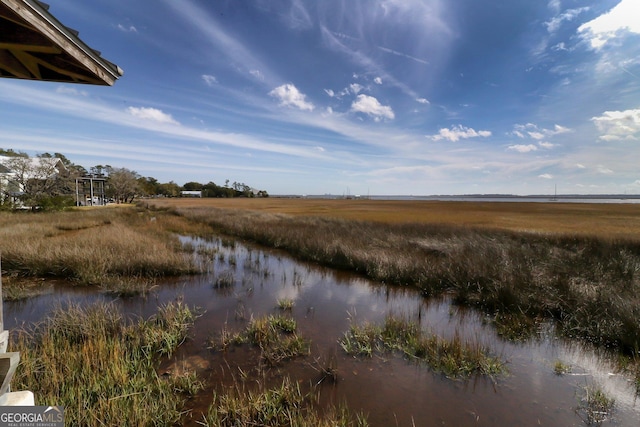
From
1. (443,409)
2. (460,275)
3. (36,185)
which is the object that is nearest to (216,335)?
(443,409)

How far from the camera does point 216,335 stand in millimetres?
5758

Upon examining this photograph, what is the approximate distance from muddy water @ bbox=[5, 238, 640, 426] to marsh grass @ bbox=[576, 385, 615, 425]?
63 mm

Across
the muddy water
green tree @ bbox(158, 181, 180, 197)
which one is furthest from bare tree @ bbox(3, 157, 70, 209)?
green tree @ bbox(158, 181, 180, 197)

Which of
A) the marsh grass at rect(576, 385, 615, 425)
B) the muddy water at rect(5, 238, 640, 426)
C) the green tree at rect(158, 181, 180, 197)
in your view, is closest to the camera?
the marsh grass at rect(576, 385, 615, 425)

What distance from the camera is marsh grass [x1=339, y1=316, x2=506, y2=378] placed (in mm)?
4688

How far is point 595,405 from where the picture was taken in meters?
3.79

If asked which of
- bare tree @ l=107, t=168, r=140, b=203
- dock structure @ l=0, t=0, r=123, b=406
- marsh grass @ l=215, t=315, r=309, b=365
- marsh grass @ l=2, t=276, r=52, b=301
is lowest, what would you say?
marsh grass @ l=215, t=315, r=309, b=365

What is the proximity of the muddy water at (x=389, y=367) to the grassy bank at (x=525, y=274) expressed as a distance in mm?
817

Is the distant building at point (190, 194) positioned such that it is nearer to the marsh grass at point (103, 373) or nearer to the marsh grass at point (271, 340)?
the marsh grass at point (103, 373)

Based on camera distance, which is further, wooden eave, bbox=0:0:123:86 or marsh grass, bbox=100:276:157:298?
marsh grass, bbox=100:276:157:298

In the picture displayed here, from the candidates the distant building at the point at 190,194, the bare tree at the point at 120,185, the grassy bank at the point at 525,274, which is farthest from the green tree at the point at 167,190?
the grassy bank at the point at 525,274

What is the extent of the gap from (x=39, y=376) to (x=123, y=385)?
4.28ft

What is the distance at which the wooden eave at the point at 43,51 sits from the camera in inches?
86.1

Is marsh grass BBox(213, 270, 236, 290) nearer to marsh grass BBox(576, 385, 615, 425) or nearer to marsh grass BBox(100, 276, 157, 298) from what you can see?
marsh grass BBox(100, 276, 157, 298)
